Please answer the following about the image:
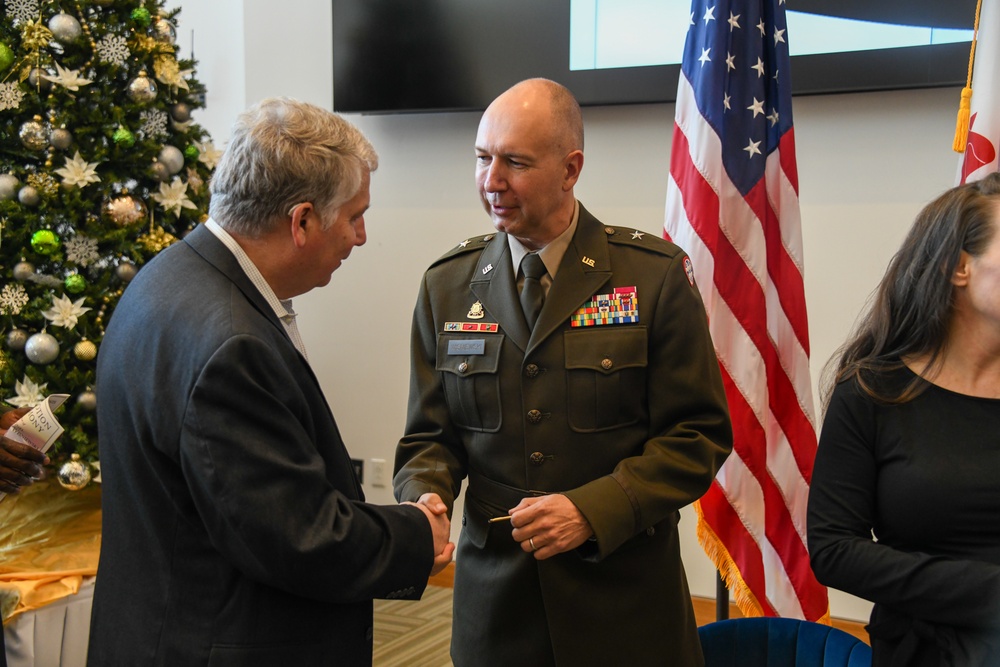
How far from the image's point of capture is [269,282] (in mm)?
1393

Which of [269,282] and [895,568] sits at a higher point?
[269,282]

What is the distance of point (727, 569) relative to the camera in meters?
2.50

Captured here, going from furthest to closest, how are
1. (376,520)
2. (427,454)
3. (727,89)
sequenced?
(727,89)
(427,454)
(376,520)

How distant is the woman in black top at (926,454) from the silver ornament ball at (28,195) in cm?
256

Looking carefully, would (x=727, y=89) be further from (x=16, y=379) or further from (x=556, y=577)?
(x=16, y=379)

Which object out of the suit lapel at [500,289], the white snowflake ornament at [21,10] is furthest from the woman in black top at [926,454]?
the white snowflake ornament at [21,10]

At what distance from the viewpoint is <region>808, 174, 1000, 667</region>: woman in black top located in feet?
4.71

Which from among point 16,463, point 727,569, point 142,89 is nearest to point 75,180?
point 142,89

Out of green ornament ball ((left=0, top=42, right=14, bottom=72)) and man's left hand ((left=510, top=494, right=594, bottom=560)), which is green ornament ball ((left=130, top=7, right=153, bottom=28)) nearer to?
green ornament ball ((left=0, top=42, right=14, bottom=72))

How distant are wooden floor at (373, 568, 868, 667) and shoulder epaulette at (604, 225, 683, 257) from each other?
1915mm

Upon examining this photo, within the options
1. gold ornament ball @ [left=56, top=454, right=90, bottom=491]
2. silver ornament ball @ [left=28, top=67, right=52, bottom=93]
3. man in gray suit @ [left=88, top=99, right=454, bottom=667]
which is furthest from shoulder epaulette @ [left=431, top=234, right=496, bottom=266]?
silver ornament ball @ [left=28, top=67, right=52, bottom=93]

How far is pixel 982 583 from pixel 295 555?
100 cm

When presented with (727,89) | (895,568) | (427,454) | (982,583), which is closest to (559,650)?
(427,454)

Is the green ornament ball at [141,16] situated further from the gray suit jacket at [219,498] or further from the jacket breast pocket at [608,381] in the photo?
the jacket breast pocket at [608,381]
